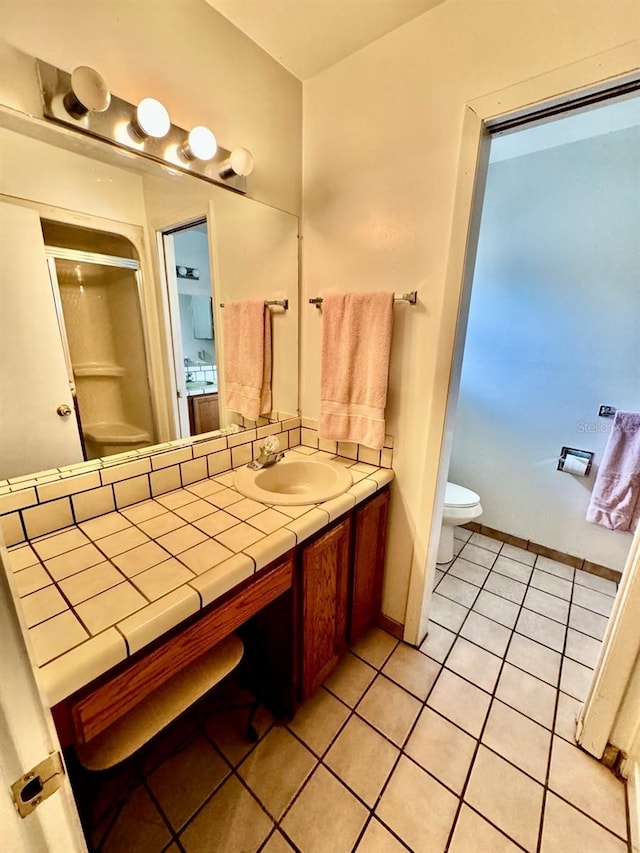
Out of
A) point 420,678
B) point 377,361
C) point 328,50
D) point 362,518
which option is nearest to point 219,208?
point 328,50

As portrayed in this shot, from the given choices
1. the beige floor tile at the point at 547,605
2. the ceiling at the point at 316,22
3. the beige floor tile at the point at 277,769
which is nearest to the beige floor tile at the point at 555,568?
the beige floor tile at the point at 547,605

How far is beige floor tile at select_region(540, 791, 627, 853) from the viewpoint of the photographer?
0.99 m

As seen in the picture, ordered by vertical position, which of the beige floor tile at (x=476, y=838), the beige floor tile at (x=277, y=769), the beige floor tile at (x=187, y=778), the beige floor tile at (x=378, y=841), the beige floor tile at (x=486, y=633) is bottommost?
the beige floor tile at (x=187, y=778)

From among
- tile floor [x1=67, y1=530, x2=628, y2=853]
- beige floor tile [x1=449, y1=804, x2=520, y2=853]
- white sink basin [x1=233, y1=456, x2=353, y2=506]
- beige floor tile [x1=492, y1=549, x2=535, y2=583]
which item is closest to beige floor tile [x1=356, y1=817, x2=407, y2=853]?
tile floor [x1=67, y1=530, x2=628, y2=853]

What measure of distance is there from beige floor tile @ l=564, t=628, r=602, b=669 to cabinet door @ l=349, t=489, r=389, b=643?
3.03 feet

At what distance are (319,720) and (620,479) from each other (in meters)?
1.94

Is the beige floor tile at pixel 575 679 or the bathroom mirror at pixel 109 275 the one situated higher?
the bathroom mirror at pixel 109 275

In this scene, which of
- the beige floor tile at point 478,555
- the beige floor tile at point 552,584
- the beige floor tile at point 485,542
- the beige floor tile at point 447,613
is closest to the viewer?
the beige floor tile at point 447,613

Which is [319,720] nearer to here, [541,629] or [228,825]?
[228,825]

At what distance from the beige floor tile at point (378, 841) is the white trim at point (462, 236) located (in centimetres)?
67

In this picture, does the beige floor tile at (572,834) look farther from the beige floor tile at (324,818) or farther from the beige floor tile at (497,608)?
the beige floor tile at (497,608)

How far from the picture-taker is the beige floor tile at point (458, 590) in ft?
6.25

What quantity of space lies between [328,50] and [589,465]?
2.35m

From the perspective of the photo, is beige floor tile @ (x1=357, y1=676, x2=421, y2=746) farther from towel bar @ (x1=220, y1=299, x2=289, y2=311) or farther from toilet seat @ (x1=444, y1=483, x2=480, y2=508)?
towel bar @ (x1=220, y1=299, x2=289, y2=311)
